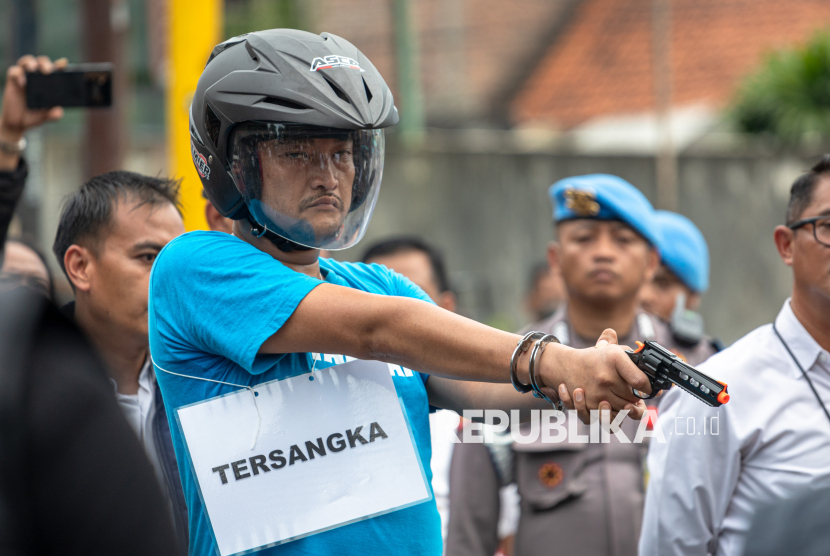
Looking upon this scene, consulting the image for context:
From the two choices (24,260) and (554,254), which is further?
(554,254)

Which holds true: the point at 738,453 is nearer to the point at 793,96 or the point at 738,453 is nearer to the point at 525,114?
the point at 793,96

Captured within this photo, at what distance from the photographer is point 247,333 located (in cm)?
184

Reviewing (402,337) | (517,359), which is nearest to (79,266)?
(402,337)

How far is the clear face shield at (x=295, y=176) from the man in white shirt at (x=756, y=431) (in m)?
1.29

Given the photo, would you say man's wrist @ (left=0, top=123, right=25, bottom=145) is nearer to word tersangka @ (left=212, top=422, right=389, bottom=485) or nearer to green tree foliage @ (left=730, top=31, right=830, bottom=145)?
word tersangka @ (left=212, top=422, right=389, bottom=485)

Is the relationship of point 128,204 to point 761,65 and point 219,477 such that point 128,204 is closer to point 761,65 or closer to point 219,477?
point 219,477

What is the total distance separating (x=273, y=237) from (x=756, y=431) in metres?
1.50

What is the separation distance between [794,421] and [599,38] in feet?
56.0

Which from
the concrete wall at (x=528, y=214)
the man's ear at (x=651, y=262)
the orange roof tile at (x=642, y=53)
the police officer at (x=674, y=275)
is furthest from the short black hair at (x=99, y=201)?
the orange roof tile at (x=642, y=53)

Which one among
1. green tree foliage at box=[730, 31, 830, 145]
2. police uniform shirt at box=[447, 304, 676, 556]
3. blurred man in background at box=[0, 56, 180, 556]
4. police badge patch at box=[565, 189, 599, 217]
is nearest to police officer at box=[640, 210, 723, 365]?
police badge patch at box=[565, 189, 599, 217]

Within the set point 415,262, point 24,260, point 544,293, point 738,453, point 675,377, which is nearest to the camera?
point 675,377

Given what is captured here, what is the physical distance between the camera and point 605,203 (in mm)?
3934

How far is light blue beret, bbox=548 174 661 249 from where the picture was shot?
3.93 metres

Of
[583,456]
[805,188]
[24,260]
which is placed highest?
[805,188]
